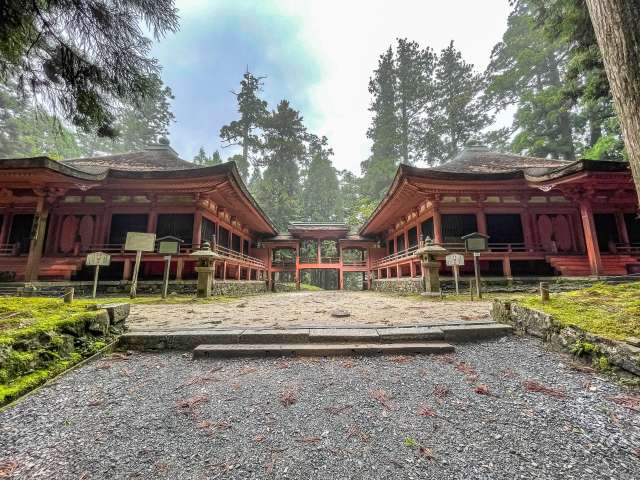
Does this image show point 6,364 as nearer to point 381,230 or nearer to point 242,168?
point 381,230

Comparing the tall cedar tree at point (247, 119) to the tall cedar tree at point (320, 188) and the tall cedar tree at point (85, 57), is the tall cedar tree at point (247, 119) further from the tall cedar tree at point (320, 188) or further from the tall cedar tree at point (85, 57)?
the tall cedar tree at point (85, 57)

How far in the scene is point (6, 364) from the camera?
2109 mm

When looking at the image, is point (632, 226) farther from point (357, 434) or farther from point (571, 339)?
→ point (357, 434)

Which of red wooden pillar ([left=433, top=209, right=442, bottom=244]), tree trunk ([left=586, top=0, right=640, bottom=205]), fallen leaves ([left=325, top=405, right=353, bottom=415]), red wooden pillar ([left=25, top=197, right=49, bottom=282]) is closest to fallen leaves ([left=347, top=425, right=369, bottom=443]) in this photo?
fallen leaves ([left=325, top=405, right=353, bottom=415])

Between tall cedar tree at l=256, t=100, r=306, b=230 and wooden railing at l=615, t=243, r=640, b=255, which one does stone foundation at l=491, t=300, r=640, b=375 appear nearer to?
wooden railing at l=615, t=243, r=640, b=255

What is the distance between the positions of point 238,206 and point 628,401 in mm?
13098

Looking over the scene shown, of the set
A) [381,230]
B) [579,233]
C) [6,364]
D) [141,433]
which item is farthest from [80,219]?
[579,233]

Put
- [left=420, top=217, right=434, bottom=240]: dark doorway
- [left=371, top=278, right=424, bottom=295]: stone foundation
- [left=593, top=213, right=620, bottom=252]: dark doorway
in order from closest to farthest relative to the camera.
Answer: [left=371, top=278, right=424, bottom=295]: stone foundation < [left=593, top=213, right=620, bottom=252]: dark doorway < [left=420, top=217, right=434, bottom=240]: dark doorway

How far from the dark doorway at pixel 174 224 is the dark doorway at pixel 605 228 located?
57.2ft

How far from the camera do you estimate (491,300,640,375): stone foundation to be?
2.28 metres

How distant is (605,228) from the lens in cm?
1111

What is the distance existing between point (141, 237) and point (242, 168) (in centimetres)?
2238

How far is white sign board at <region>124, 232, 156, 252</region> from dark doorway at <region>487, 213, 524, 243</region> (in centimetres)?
1290

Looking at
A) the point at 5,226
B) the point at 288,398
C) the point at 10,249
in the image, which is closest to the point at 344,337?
the point at 288,398
